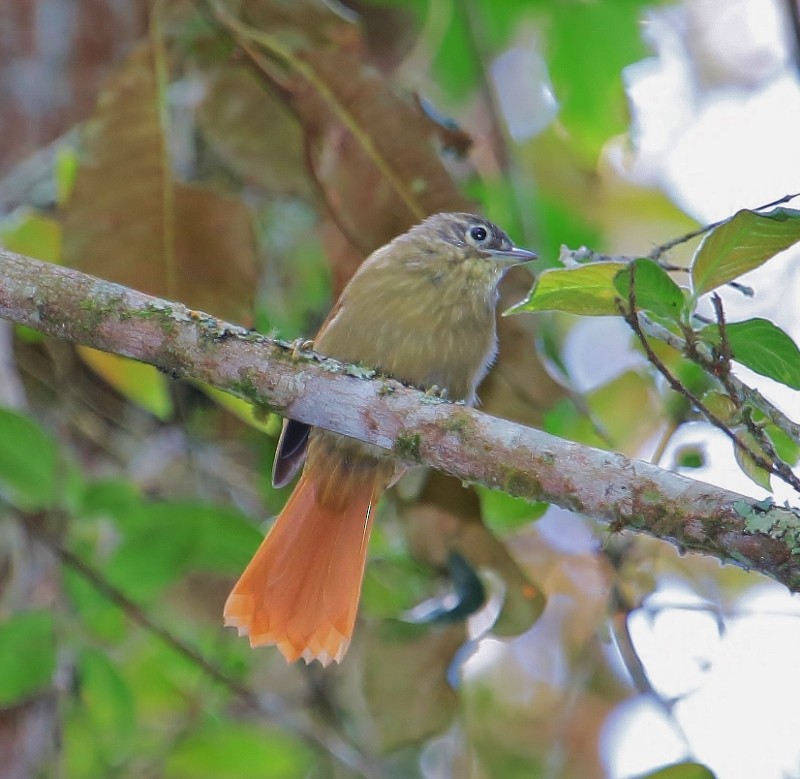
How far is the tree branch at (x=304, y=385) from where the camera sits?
2020 millimetres

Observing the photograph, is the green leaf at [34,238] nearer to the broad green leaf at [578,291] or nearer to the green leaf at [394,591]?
the green leaf at [394,591]

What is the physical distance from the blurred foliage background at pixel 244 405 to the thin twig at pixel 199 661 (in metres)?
0.01

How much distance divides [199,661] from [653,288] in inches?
74.3

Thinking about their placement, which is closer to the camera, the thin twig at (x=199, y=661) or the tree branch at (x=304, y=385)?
the tree branch at (x=304, y=385)

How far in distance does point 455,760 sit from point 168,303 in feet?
7.22

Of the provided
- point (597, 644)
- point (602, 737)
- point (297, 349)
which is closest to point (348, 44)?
point (297, 349)

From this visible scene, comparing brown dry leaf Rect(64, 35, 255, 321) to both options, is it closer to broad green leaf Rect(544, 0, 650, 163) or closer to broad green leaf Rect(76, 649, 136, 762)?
broad green leaf Rect(76, 649, 136, 762)

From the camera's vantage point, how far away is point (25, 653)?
9.56 ft

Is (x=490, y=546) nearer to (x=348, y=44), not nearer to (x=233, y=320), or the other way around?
(x=233, y=320)

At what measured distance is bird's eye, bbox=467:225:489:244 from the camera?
10.9ft

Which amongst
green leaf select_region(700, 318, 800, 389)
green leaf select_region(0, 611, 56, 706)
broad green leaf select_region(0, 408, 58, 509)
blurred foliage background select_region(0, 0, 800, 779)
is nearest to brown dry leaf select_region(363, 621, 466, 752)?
blurred foliage background select_region(0, 0, 800, 779)

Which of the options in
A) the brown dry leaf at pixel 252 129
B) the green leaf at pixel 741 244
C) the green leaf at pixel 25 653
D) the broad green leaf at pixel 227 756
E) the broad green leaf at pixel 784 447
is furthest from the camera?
the brown dry leaf at pixel 252 129

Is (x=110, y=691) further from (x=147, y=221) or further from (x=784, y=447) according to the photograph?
(x=784, y=447)

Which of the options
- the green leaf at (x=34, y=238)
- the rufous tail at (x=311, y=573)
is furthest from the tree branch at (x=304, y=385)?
the green leaf at (x=34, y=238)
